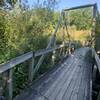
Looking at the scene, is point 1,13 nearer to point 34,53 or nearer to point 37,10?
point 34,53

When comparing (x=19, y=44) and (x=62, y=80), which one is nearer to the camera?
(x=62, y=80)

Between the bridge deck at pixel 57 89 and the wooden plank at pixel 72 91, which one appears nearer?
the bridge deck at pixel 57 89

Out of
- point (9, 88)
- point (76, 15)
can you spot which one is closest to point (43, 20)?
point (9, 88)

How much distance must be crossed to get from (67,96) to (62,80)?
157cm

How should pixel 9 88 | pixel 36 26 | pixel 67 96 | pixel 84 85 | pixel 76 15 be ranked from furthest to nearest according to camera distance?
pixel 76 15 < pixel 36 26 < pixel 84 85 < pixel 67 96 < pixel 9 88

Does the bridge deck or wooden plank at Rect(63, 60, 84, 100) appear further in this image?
wooden plank at Rect(63, 60, 84, 100)

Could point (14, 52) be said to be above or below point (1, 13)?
below

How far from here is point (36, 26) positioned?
391 inches

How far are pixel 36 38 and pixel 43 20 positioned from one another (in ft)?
6.18

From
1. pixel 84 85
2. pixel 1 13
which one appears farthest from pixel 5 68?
pixel 1 13

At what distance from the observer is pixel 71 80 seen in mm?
6895

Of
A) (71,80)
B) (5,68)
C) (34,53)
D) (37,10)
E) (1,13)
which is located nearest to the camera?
(5,68)

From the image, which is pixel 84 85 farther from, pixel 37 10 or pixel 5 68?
pixel 37 10

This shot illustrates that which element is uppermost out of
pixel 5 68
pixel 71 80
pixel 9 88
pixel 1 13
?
pixel 1 13
